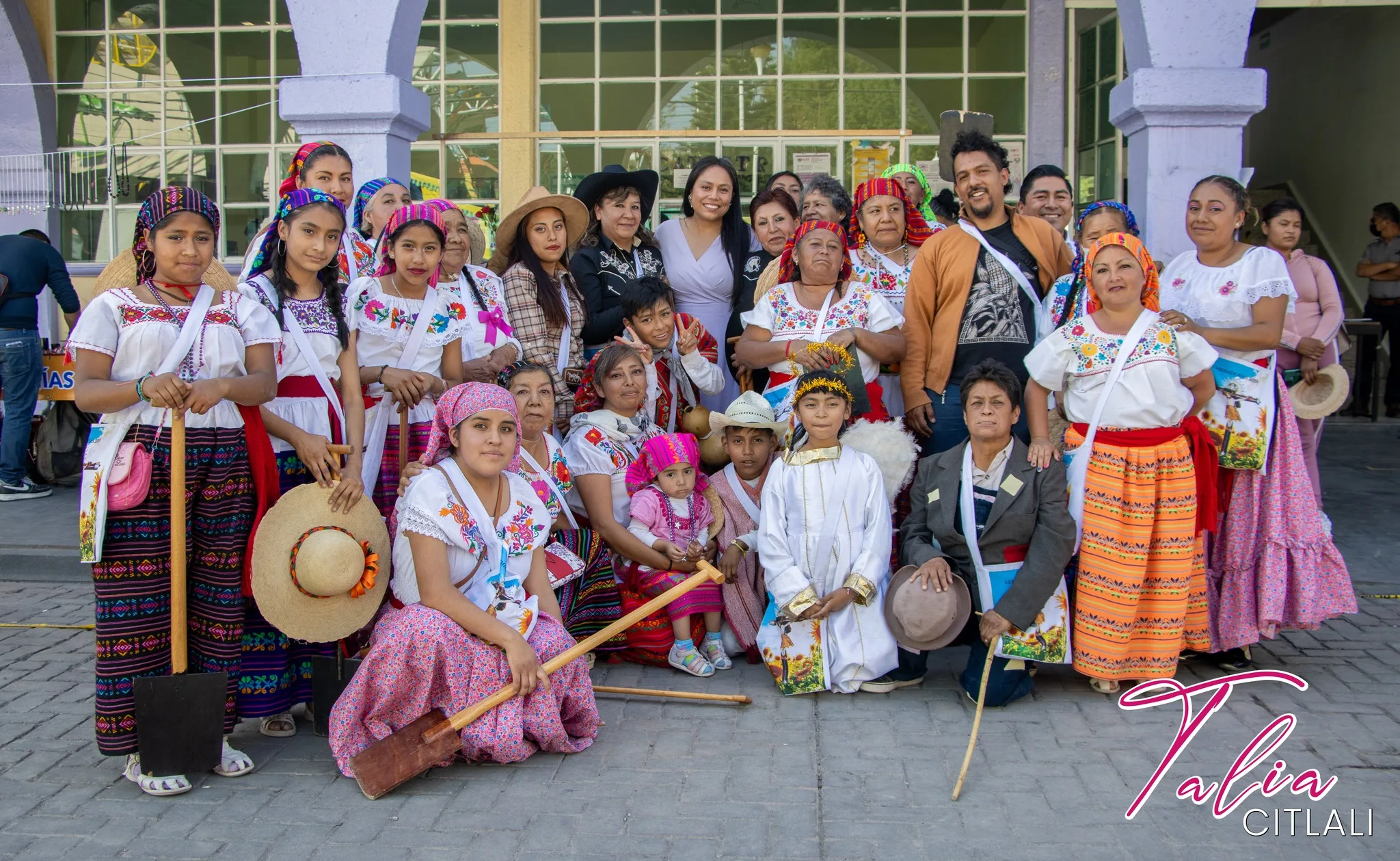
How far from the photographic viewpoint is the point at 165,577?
3428mm

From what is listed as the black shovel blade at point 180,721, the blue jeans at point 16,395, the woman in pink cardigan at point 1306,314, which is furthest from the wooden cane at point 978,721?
the blue jeans at point 16,395

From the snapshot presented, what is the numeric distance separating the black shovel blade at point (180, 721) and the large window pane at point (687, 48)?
7715 millimetres

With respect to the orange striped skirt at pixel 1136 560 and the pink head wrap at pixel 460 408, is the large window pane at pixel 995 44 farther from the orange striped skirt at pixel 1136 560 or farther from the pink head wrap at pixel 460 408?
the pink head wrap at pixel 460 408

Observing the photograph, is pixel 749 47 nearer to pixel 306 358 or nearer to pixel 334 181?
pixel 334 181

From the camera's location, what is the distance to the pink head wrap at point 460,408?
3689 mm

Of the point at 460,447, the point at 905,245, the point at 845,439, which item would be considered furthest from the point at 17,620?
the point at 905,245

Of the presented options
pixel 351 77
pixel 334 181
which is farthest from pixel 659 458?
pixel 351 77

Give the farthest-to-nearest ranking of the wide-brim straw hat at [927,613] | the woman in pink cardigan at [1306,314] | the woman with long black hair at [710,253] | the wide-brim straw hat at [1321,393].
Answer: the woman with long black hair at [710,253], the woman in pink cardigan at [1306,314], the wide-brim straw hat at [1321,393], the wide-brim straw hat at [927,613]

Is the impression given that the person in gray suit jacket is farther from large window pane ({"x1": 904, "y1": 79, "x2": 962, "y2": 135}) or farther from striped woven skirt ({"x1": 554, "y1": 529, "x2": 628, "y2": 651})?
large window pane ({"x1": 904, "y1": 79, "x2": 962, "y2": 135})

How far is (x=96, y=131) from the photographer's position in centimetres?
1052

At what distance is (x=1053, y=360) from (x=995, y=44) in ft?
21.2

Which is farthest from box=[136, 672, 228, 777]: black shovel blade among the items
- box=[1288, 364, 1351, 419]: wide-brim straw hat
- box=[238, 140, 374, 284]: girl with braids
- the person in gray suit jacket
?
box=[1288, 364, 1351, 419]: wide-brim straw hat

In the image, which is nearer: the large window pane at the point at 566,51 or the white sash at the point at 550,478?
the white sash at the point at 550,478

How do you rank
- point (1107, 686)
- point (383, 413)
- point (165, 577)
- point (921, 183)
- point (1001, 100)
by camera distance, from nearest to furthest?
point (165, 577), point (1107, 686), point (383, 413), point (921, 183), point (1001, 100)
